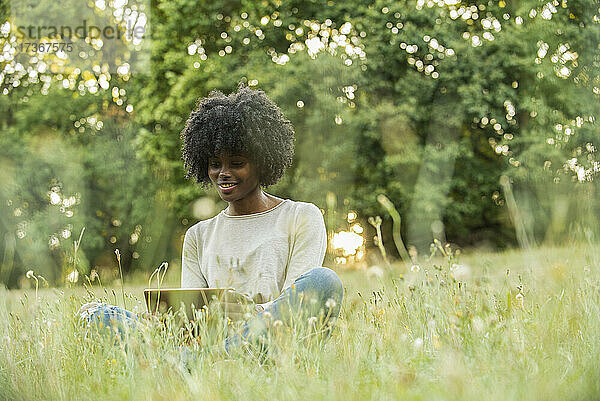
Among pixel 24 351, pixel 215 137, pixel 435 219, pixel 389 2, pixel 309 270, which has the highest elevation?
pixel 389 2

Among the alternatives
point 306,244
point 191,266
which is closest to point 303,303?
point 306,244

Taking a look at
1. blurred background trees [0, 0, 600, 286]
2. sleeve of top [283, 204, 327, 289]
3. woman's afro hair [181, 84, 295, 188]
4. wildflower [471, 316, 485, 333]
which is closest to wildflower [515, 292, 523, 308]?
wildflower [471, 316, 485, 333]

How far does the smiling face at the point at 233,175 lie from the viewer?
3035 millimetres

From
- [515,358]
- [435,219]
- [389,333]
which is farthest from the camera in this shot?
[435,219]

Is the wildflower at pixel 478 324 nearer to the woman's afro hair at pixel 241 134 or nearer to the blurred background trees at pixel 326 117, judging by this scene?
the woman's afro hair at pixel 241 134

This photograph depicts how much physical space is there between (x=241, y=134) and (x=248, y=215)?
1.17 ft

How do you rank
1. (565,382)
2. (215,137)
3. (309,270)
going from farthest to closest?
(215,137)
(309,270)
(565,382)

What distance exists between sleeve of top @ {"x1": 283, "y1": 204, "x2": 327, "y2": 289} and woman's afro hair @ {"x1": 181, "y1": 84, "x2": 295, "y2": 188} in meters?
0.35

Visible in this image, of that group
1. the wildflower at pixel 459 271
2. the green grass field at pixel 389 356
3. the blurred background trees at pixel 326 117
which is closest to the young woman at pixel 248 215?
the green grass field at pixel 389 356

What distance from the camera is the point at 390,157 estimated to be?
10.0m

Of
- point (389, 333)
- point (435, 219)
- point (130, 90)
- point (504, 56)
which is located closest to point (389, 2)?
point (504, 56)

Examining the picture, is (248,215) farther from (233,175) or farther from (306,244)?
(306,244)

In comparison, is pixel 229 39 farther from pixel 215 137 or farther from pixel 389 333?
pixel 389 333

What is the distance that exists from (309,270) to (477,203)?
26.7 ft
